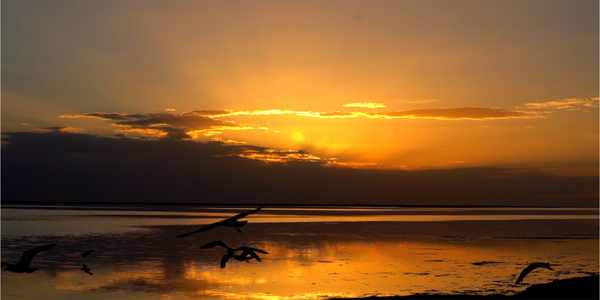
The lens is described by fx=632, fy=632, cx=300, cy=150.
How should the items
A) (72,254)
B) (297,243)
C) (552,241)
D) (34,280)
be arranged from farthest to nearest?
1. (552,241)
2. (297,243)
3. (72,254)
4. (34,280)

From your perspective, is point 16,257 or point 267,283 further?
point 16,257

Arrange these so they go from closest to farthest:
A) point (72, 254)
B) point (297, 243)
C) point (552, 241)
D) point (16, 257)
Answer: point (16, 257), point (72, 254), point (297, 243), point (552, 241)

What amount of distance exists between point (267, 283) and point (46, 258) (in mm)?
15701

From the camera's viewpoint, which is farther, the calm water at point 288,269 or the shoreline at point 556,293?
the calm water at point 288,269

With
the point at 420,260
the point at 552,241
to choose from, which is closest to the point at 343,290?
the point at 420,260

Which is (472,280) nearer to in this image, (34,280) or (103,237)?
(34,280)

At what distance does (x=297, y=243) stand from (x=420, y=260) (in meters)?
14.0

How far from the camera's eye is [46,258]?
1458 inches

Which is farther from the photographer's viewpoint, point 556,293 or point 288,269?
point 288,269

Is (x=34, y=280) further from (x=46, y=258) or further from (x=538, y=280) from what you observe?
(x=538, y=280)

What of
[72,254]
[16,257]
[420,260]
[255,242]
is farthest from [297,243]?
[16,257]

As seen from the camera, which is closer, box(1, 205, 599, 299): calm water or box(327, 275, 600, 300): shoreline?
box(327, 275, 600, 300): shoreline

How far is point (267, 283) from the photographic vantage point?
1134 inches

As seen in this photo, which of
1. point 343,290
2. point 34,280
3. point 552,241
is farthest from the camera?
point 552,241
